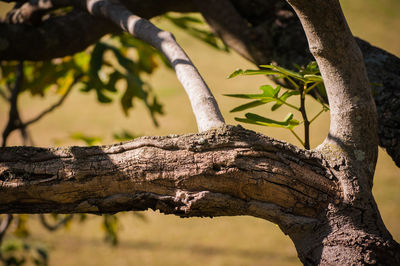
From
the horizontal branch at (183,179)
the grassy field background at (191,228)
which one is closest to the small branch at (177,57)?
the horizontal branch at (183,179)

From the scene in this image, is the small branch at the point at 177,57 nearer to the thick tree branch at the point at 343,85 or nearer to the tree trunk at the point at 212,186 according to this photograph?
the tree trunk at the point at 212,186

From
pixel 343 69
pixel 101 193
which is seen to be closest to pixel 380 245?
pixel 343 69

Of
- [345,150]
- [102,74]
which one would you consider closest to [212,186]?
[345,150]

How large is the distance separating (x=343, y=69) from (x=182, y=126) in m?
1.99

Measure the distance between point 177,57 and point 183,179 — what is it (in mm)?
207

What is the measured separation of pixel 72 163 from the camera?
0.43 metres

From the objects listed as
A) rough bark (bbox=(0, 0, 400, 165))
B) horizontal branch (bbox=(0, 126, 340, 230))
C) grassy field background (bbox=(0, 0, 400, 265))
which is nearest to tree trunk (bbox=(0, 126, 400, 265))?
horizontal branch (bbox=(0, 126, 340, 230))

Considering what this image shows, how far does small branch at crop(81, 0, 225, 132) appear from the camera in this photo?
1.51ft

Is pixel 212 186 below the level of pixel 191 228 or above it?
below

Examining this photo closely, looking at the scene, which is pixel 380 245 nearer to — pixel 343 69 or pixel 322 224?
pixel 322 224

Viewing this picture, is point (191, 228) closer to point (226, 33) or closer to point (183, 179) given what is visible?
point (226, 33)

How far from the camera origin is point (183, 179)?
0.42m

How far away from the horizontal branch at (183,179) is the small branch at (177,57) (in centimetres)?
4

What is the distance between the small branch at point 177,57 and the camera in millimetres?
461
